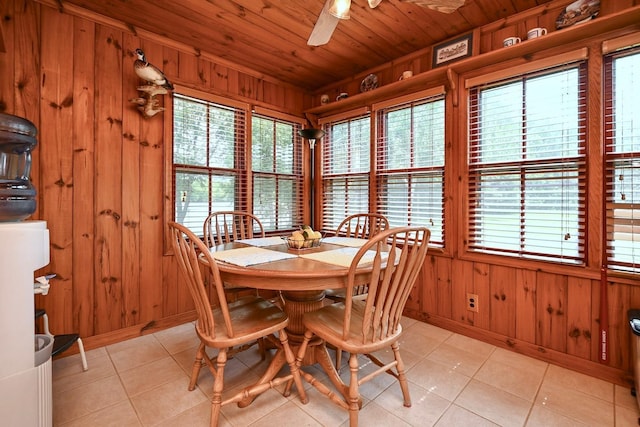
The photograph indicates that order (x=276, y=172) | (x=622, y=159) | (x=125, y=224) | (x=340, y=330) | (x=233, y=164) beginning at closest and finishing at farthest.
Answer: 1. (x=340, y=330)
2. (x=622, y=159)
3. (x=125, y=224)
4. (x=233, y=164)
5. (x=276, y=172)

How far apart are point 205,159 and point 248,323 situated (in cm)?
184

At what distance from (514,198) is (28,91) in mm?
3542

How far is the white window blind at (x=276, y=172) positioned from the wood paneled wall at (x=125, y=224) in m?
0.87

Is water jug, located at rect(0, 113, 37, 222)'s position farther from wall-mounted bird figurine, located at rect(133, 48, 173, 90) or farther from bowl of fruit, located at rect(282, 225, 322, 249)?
bowl of fruit, located at rect(282, 225, 322, 249)

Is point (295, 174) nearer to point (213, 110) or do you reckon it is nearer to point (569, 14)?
point (213, 110)

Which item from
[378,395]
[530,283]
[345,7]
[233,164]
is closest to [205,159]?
[233,164]

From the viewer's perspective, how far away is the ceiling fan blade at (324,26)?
5.30 ft

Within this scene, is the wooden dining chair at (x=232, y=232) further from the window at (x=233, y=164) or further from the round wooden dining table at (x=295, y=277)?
the window at (x=233, y=164)

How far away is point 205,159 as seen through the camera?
9.39 feet

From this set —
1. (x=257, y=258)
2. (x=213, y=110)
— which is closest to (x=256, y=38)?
(x=213, y=110)

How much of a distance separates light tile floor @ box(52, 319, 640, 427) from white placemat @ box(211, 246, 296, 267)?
793mm

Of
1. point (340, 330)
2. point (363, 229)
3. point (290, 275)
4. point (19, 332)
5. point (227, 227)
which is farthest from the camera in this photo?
point (363, 229)

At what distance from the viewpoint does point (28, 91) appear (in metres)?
2.01

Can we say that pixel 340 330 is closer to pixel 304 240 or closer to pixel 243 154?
pixel 304 240
